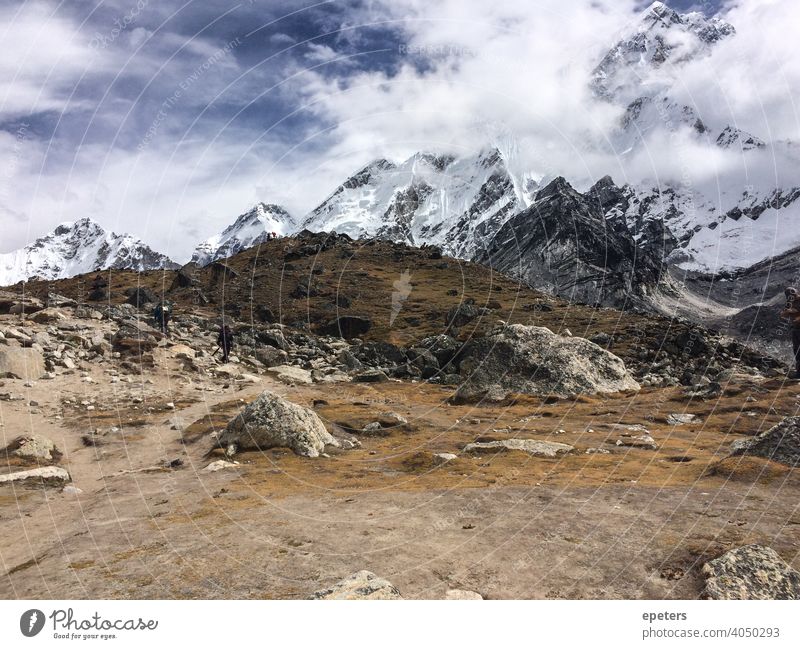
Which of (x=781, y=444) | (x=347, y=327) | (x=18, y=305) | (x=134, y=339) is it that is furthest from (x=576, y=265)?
(x=781, y=444)

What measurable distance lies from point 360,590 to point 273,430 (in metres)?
13.2

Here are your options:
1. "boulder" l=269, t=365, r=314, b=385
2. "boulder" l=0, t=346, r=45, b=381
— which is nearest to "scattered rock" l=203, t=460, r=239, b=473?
"boulder" l=0, t=346, r=45, b=381

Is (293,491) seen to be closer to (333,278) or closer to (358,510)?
(358,510)

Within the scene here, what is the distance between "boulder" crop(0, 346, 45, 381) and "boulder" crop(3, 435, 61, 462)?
38.4ft

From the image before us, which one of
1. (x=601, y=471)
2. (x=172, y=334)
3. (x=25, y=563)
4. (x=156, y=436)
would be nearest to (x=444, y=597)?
(x=25, y=563)

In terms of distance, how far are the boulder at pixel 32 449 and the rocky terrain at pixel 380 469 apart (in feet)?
0.31

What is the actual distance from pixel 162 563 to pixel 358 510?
4.68 meters

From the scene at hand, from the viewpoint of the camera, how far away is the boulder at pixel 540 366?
36344 millimetres

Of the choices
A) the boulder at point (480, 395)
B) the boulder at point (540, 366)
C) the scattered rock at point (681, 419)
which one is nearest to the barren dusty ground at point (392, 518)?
the scattered rock at point (681, 419)

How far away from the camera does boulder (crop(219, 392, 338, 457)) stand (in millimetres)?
20266

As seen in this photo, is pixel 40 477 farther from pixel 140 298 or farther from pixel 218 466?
pixel 140 298

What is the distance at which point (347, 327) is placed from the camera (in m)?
64.9

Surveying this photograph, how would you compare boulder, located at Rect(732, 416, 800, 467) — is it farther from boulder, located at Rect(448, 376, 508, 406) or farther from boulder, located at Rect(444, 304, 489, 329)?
boulder, located at Rect(444, 304, 489, 329)

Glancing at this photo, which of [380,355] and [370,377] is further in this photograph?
[380,355]
